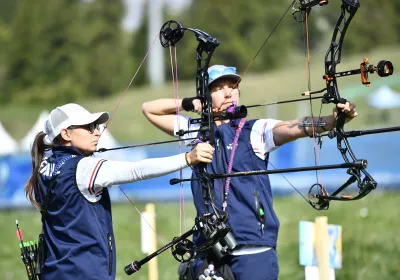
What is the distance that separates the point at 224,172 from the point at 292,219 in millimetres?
6768

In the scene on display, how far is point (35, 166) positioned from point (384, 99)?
13767mm

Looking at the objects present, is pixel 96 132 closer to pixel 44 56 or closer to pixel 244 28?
pixel 244 28

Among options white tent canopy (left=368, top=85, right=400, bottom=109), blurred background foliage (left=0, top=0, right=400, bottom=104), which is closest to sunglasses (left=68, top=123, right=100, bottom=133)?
white tent canopy (left=368, top=85, right=400, bottom=109)

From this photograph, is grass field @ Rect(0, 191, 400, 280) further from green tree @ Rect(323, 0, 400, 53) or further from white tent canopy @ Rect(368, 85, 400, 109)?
green tree @ Rect(323, 0, 400, 53)

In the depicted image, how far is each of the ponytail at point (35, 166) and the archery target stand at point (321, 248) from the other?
6.72 ft

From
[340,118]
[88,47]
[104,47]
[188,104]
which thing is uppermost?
[104,47]

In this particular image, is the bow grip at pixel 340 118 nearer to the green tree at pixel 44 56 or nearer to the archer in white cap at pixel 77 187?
the archer in white cap at pixel 77 187

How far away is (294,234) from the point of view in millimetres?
9867

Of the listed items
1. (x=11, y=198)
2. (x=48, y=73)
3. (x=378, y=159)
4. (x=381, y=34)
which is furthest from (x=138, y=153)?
(x=48, y=73)

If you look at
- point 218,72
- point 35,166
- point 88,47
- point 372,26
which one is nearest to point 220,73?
point 218,72

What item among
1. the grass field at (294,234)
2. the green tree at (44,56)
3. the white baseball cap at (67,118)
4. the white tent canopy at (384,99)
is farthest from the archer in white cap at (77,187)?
the green tree at (44,56)

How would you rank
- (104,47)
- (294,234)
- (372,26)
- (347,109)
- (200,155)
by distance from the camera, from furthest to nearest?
1. (104,47)
2. (372,26)
3. (294,234)
4. (347,109)
5. (200,155)

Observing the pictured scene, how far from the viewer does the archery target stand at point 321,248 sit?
5215 mm

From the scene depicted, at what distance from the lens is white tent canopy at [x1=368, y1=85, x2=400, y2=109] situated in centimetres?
1666
